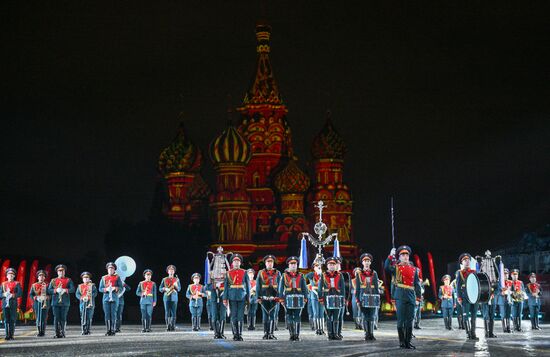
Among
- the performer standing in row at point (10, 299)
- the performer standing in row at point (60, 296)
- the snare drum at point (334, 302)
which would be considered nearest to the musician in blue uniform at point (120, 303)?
the performer standing in row at point (60, 296)

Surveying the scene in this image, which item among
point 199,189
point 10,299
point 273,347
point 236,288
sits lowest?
point 273,347

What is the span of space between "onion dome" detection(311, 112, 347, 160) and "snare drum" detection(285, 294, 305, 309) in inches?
3460

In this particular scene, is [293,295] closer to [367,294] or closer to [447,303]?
[367,294]

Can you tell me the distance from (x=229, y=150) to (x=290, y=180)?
9.62 m

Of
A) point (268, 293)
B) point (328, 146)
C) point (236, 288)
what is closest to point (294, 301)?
point (268, 293)

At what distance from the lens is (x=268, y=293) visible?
2381 centimetres

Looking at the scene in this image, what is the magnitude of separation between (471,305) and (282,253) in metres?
78.7

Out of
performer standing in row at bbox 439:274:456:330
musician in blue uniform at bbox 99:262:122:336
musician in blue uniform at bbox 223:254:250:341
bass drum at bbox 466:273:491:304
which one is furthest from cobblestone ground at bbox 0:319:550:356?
performer standing in row at bbox 439:274:456:330

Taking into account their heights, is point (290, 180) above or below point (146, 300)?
above

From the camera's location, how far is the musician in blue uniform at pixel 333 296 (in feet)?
76.2

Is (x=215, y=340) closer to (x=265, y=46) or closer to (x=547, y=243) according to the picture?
(x=547, y=243)

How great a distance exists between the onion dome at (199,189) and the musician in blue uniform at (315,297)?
79.9 m

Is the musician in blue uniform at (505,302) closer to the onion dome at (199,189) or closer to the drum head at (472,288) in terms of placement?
the drum head at (472,288)

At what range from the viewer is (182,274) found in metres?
82.3
